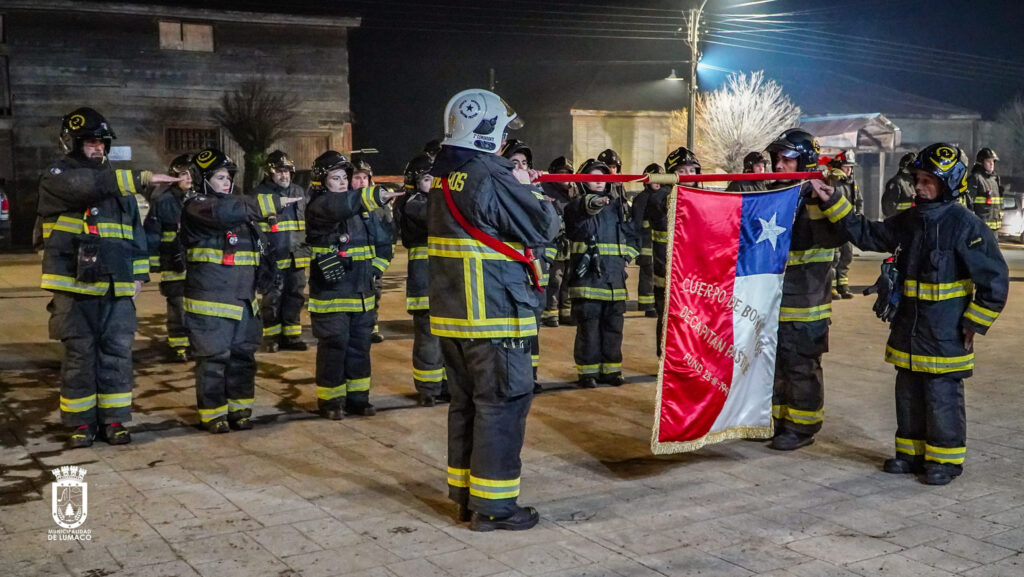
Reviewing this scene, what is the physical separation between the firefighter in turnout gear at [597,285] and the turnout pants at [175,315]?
4.32 metres

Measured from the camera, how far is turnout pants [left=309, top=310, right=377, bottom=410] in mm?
7668

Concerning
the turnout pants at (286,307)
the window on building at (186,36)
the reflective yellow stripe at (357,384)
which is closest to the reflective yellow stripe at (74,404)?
the reflective yellow stripe at (357,384)

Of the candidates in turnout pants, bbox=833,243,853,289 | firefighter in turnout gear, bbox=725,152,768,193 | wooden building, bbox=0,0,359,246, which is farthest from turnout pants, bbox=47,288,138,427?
wooden building, bbox=0,0,359,246

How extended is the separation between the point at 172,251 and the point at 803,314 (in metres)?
6.41

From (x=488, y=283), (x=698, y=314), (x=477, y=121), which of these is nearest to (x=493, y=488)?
(x=488, y=283)

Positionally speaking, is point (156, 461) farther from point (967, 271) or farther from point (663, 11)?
point (663, 11)

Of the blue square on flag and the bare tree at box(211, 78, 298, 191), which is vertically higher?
the bare tree at box(211, 78, 298, 191)

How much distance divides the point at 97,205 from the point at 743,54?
51.5 m

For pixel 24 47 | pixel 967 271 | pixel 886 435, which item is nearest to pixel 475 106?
pixel 967 271

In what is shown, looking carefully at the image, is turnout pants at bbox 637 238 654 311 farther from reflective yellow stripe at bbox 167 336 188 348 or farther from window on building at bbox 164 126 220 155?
window on building at bbox 164 126 220 155

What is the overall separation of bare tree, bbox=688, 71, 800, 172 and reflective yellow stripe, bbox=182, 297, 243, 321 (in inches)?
1441

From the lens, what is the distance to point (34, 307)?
1409cm

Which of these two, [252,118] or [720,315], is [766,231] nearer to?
[720,315]

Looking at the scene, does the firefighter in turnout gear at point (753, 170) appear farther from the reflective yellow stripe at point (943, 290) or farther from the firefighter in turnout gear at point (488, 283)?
the firefighter in turnout gear at point (488, 283)
